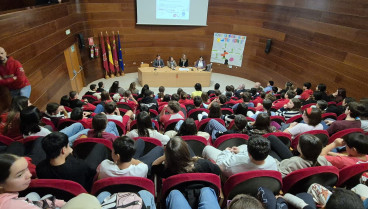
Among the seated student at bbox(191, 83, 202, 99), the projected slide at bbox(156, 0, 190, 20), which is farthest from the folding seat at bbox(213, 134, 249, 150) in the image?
the projected slide at bbox(156, 0, 190, 20)

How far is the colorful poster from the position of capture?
902 centimetres

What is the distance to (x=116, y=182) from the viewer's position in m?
1.58

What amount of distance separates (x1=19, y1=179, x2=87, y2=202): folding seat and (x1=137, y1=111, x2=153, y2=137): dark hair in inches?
45.2

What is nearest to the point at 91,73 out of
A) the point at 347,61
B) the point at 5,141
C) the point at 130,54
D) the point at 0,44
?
the point at 130,54

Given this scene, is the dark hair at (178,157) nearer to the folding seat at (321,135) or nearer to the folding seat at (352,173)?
the folding seat at (352,173)

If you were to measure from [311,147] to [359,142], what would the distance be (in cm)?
62

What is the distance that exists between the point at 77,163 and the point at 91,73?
696 centimetres

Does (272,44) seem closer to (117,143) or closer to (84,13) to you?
(84,13)

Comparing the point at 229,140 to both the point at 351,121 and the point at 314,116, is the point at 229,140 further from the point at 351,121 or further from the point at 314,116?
the point at 351,121

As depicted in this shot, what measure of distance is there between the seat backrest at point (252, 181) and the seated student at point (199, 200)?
0.79 ft

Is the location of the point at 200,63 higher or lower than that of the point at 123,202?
lower

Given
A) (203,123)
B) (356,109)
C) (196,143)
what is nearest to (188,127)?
(196,143)

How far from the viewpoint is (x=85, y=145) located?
2.27m

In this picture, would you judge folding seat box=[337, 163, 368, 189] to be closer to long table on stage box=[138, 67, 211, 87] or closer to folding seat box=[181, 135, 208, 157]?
folding seat box=[181, 135, 208, 157]
